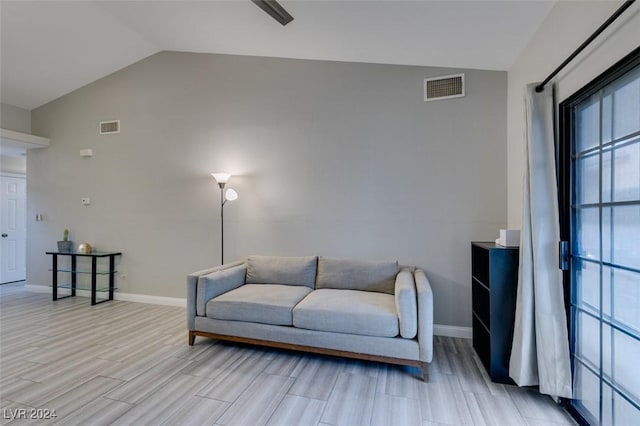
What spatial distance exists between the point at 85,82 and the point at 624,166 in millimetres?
6160

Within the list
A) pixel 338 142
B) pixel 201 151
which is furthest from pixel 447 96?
pixel 201 151

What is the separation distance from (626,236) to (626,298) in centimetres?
31

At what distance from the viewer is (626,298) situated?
143 cm

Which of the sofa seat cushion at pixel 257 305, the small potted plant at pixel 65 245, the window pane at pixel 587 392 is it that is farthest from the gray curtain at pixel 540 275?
the small potted plant at pixel 65 245

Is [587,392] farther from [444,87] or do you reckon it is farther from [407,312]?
[444,87]

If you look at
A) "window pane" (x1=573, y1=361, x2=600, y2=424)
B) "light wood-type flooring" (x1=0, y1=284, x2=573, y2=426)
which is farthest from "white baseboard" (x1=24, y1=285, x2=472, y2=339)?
"window pane" (x1=573, y1=361, x2=600, y2=424)

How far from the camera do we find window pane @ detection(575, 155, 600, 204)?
1.66 metres

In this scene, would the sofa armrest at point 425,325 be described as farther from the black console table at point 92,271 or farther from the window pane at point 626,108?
the black console table at point 92,271

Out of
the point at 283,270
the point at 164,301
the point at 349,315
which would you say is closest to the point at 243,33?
the point at 283,270

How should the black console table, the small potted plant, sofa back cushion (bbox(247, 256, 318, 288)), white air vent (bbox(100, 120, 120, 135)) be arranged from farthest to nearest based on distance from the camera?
the small potted plant, white air vent (bbox(100, 120, 120, 135)), the black console table, sofa back cushion (bbox(247, 256, 318, 288))

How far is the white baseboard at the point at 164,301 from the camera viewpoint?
3023 mm

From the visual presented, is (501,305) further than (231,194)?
No

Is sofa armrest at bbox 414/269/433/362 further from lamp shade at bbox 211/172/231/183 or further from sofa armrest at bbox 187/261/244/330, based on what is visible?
lamp shade at bbox 211/172/231/183

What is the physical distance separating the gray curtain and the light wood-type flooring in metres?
0.26
